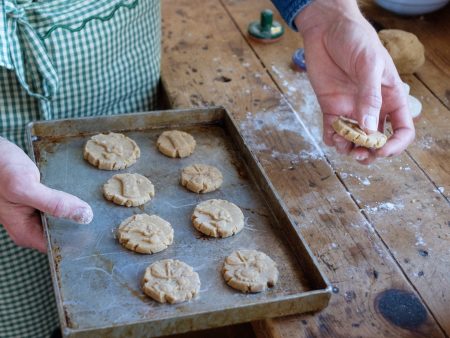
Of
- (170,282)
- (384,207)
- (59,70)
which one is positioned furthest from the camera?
(59,70)

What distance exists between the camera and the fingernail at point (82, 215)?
995 mm

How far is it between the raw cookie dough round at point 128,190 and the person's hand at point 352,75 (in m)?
0.40

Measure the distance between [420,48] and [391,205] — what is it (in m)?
0.57

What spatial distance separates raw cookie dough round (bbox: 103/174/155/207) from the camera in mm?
1078

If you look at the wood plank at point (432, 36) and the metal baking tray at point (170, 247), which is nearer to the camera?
the metal baking tray at point (170, 247)

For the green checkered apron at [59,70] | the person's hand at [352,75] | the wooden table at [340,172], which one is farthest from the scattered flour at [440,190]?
the green checkered apron at [59,70]

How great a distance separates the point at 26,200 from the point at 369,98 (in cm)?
64

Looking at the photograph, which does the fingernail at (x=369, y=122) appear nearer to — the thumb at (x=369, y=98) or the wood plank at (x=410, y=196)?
the thumb at (x=369, y=98)

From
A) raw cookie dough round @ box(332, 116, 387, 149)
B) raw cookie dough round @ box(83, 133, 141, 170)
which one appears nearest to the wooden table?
raw cookie dough round @ box(332, 116, 387, 149)

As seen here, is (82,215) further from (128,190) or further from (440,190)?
(440,190)

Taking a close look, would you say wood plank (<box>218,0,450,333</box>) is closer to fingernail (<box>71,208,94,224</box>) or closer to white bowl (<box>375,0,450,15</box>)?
white bowl (<box>375,0,450,15</box>)

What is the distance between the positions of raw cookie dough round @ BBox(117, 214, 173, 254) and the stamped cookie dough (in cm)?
5

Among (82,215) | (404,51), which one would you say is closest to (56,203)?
(82,215)

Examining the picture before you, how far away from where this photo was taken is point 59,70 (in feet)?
4.25
